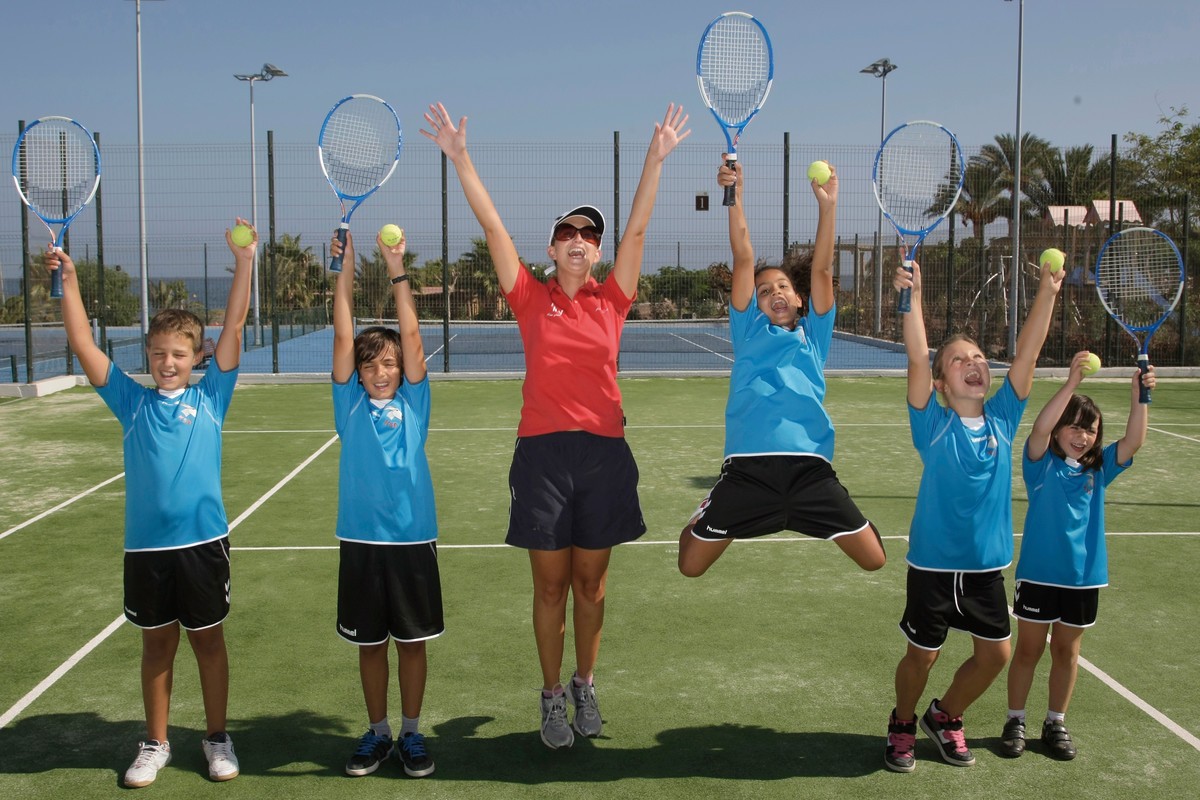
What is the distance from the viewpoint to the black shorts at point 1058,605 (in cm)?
422

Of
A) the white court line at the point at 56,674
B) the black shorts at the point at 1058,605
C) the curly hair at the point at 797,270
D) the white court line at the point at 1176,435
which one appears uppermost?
the curly hair at the point at 797,270

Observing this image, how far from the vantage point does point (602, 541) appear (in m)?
4.25

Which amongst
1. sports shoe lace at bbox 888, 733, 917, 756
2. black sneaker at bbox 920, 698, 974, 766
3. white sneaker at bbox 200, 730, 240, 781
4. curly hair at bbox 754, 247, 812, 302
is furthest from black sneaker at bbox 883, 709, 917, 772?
white sneaker at bbox 200, 730, 240, 781

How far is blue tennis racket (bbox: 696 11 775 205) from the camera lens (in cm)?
474

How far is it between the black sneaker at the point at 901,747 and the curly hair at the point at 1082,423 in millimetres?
1193

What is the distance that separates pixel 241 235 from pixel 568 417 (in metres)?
1.37

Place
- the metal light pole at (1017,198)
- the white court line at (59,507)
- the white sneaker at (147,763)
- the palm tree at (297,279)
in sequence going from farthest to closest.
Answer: the palm tree at (297,279) → the metal light pole at (1017,198) → the white court line at (59,507) → the white sneaker at (147,763)

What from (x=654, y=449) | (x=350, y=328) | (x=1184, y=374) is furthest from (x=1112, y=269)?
(x=1184, y=374)

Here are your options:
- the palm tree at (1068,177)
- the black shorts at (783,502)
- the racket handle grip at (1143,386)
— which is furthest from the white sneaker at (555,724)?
the palm tree at (1068,177)

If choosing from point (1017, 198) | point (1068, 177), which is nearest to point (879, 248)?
point (1017, 198)

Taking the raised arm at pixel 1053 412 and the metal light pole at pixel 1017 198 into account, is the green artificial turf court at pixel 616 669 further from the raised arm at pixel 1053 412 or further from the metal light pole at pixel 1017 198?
the metal light pole at pixel 1017 198

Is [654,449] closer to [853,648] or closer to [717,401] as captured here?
[717,401]

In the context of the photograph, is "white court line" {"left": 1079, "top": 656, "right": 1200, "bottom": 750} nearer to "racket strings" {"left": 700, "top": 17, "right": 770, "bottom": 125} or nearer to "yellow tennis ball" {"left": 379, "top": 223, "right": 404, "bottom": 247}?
"racket strings" {"left": 700, "top": 17, "right": 770, "bottom": 125}

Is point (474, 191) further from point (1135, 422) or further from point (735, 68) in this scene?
point (1135, 422)
